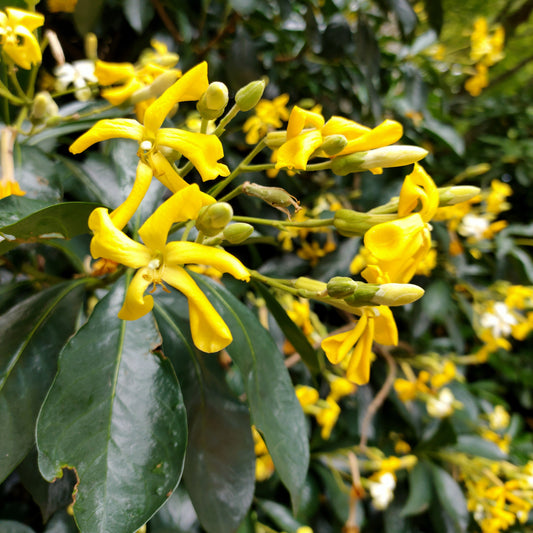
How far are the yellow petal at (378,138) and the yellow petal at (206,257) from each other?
8.4 inches

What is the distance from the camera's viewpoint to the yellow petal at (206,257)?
40 centimetres

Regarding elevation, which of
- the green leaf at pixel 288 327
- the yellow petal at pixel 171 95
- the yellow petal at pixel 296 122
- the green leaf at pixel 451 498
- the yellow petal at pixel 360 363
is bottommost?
the green leaf at pixel 451 498

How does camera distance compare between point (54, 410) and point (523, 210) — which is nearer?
point (54, 410)

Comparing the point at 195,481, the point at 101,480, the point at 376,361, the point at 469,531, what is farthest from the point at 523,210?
the point at 101,480

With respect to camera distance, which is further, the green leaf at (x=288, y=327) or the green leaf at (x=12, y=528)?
the green leaf at (x=12, y=528)

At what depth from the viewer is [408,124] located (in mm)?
1403

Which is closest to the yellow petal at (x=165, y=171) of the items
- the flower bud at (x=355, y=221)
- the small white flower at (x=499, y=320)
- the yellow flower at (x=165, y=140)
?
the yellow flower at (x=165, y=140)

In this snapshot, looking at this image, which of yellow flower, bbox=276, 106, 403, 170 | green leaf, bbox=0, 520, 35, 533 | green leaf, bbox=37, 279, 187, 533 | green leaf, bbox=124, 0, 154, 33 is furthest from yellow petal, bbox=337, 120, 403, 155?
green leaf, bbox=0, 520, 35, 533

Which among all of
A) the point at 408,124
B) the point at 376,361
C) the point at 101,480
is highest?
the point at 101,480

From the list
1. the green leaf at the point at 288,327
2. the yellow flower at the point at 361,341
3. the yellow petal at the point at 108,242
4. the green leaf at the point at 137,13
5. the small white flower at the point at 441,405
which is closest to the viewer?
the yellow petal at the point at 108,242

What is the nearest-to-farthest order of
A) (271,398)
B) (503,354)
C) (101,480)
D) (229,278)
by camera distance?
(101,480) → (271,398) → (229,278) → (503,354)

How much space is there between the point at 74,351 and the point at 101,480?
0.15 m

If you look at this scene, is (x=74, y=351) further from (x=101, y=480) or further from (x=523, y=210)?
(x=523, y=210)

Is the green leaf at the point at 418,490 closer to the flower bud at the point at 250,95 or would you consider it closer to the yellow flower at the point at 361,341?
the yellow flower at the point at 361,341
